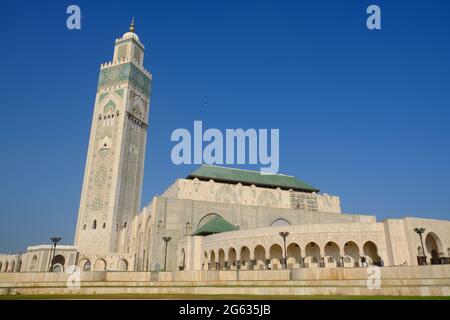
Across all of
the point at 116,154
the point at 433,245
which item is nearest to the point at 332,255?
the point at 433,245

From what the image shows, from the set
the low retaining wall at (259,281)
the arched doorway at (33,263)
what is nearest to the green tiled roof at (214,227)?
the low retaining wall at (259,281)

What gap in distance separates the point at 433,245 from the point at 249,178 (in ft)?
84.2

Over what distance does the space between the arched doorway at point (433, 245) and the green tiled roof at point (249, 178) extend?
2462 cm

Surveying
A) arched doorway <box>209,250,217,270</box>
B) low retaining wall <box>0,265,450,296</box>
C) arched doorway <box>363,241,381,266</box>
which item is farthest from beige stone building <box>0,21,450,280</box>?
low retaining wall <box>0,265,450,296</box>

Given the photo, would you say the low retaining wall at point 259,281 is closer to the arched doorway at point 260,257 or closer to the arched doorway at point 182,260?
the arched doorway at point 260,257

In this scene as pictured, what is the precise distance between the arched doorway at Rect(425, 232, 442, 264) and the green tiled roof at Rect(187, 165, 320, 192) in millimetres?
24617

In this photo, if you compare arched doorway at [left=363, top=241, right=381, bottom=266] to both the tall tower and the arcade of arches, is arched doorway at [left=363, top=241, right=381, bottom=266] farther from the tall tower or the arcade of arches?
the tall tower

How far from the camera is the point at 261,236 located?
27750mm

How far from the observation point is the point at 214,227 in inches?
1352

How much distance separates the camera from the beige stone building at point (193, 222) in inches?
970

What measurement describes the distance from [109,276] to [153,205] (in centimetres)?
1648

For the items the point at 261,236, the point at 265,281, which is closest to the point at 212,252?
the point at 261,236

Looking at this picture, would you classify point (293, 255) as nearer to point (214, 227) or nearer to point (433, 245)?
point (214, 227)
